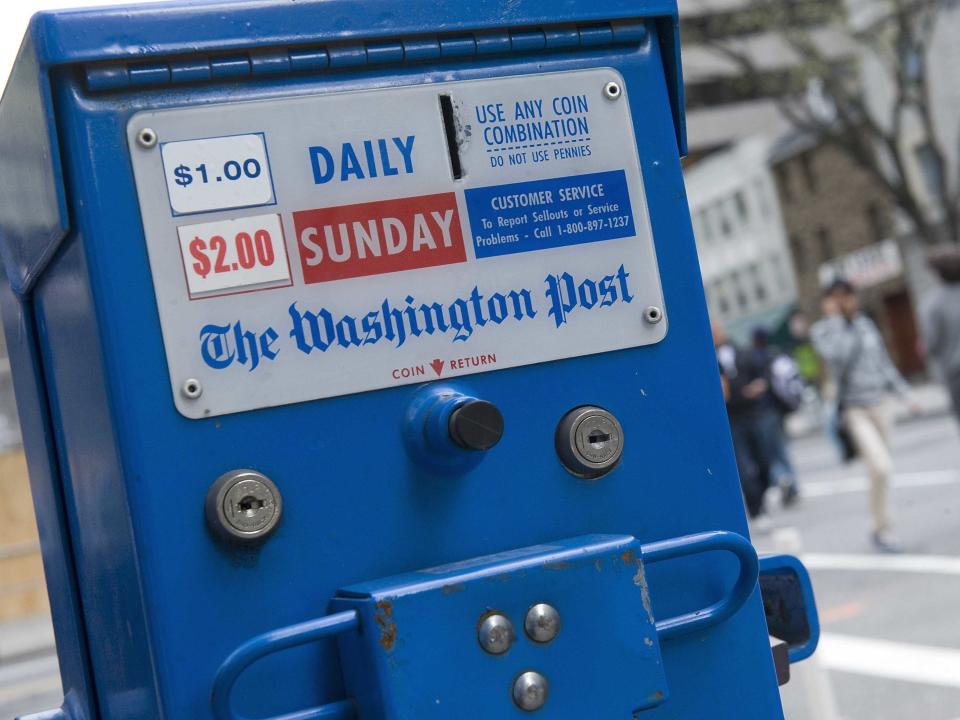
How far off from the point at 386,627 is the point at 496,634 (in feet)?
0.54

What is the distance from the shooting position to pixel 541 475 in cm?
213

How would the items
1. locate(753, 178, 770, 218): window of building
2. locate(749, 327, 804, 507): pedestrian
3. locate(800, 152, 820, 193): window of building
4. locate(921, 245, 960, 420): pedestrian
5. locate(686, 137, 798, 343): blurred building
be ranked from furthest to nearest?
locate(753, 178, 770, 218): window of building, locate(686, 137, 798, 343): blurred building, locate(800, 152, 820, 193): window of building, locate(749, 327, 804, 507): pedestrian, locate(921, 245, 960, 420): pedestrian

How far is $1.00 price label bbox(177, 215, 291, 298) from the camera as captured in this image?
1.99 m

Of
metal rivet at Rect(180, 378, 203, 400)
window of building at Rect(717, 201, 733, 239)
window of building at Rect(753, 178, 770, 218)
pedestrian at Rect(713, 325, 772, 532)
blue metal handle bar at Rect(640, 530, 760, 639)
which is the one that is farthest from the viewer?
window of building at Rect(717, 201, 733, 239)

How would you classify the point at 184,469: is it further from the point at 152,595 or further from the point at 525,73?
the point at 525,73

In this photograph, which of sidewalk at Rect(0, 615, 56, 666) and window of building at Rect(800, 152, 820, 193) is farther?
window of building at Rect(800, 152, 820, 193)

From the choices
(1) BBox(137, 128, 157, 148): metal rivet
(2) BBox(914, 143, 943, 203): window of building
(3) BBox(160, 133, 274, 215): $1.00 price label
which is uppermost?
(2) BBox(914, 143, 943, 203): window of building

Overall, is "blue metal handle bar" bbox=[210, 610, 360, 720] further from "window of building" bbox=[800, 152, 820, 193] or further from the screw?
"window of building" bbox=[800, 152, 820, 193]

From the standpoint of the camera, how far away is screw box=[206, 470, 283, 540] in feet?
6.31

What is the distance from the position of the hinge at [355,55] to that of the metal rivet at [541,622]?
90 cm

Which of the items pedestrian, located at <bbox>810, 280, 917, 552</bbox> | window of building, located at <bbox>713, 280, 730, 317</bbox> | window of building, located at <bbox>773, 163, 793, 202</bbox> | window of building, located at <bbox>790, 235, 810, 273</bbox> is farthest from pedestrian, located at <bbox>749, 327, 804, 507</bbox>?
window of building, located at <bbox>713, 280, 730, 317</bbox>

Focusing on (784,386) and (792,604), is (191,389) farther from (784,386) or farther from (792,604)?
(784,386)

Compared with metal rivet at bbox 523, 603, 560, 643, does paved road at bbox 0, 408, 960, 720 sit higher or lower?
lower

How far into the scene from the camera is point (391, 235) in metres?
2.11
